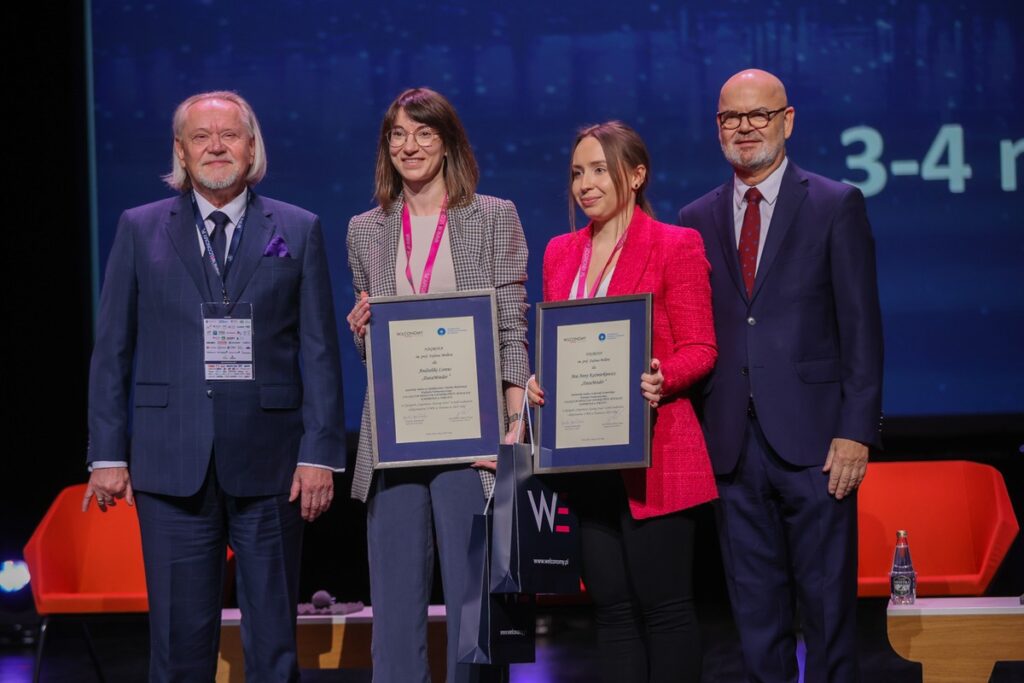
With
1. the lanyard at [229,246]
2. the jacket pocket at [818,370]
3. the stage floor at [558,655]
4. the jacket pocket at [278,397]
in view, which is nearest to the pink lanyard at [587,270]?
the jacket pocket at [818,370]

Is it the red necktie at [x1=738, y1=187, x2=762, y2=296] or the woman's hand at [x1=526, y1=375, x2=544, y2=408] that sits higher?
the red necktie at [x1=738, y1=187, x2=762, y2=296]

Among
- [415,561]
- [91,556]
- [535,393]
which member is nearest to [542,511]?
[535,393]

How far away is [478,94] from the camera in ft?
18.0

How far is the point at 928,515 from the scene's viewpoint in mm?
4871

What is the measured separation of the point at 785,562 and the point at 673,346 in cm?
68

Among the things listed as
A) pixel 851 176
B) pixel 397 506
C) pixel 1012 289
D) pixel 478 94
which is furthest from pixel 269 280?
pixel 1012 289

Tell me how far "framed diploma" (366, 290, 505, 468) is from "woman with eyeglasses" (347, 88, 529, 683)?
6 cm

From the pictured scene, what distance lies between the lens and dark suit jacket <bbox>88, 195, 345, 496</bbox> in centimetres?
330

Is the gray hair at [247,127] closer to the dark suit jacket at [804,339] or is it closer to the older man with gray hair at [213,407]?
the older man with gray hair at [213,407]

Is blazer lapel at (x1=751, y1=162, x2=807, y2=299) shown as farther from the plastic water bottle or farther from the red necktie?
the plastic water bottle

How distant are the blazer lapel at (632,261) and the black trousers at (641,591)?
498 millimetres

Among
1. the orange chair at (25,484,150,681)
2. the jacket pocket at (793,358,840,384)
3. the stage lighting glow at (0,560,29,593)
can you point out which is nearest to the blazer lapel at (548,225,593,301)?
the jacket pocket at (793,358,840,384)

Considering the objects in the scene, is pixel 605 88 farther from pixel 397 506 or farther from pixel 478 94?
pixel 397 506

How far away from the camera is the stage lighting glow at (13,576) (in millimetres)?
5988
